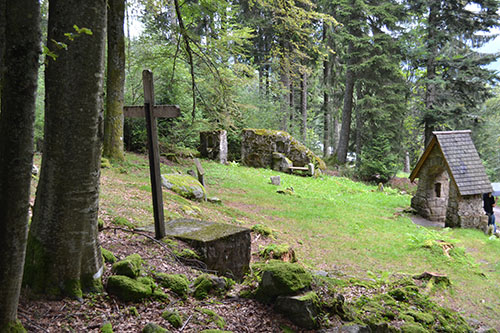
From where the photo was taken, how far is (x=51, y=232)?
2809 mm

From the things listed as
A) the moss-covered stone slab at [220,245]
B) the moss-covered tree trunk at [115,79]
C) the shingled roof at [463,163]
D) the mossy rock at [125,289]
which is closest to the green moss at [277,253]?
the moss-covered stone slab at [220,245]

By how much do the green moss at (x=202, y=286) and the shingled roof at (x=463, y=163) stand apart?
10388 mm

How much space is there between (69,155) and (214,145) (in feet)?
53.7

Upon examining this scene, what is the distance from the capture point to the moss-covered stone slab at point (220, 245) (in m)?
4.49

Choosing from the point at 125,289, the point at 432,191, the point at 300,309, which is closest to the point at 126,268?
the point at 125,289

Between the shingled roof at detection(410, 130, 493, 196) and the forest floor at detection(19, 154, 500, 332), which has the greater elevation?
the shingled roof at detection(410, 130, 493, 196)

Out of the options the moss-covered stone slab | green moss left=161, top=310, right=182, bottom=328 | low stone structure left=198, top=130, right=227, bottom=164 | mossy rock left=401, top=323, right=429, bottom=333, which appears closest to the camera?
green moss left=161, top=310, right=182, bottom=328

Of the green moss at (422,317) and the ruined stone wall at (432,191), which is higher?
the ruined stone wall at (432,191)

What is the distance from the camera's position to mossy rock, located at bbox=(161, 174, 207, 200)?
980cm

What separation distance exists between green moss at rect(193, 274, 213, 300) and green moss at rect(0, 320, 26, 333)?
169cm

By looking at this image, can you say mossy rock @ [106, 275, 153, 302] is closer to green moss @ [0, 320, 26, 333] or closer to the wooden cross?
green moss @ [0, 320, 26, 333]

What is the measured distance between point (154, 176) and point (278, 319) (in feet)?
8.11

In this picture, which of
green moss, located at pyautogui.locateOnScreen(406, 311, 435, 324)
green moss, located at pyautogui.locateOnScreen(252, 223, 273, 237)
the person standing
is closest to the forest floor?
green moss, located at pyautogui.locateOnScreen(252, 223, 273, 237)

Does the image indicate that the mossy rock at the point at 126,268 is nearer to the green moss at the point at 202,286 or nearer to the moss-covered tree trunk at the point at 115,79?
the green moss at the point at 202,286
